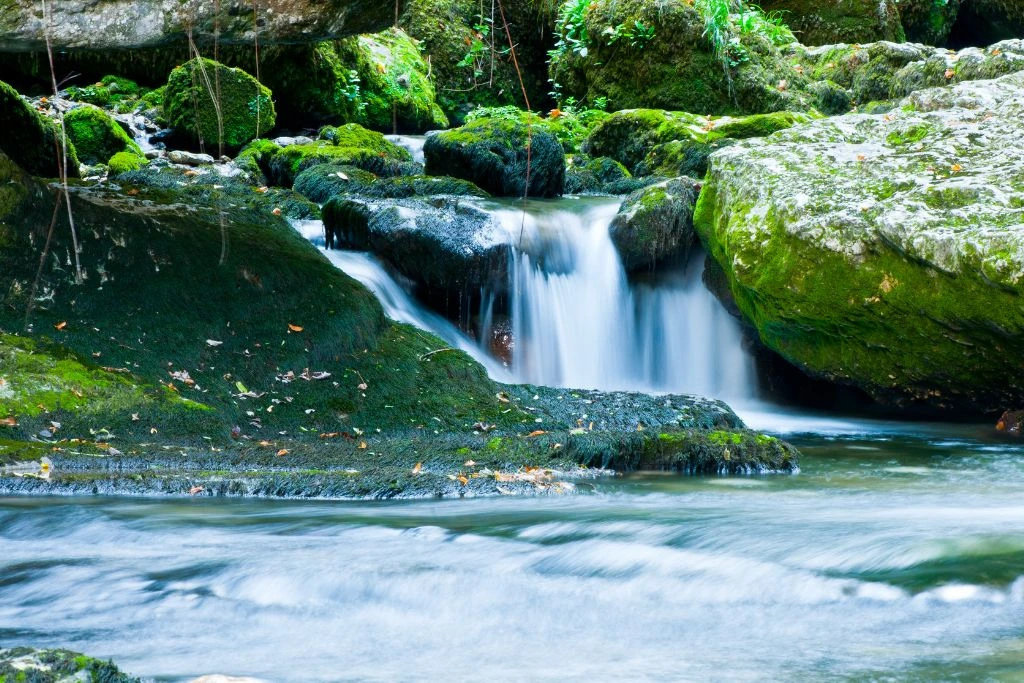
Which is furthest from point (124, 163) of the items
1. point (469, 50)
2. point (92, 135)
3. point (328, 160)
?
point (469, 50)

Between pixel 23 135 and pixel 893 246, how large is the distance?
6.79 metres

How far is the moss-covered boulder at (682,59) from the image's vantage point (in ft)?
53.9

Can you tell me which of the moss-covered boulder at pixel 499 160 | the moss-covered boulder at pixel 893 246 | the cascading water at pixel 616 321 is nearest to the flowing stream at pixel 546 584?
the moss-covered boulder at pixel 893 246

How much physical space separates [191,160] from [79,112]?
4.78 ft

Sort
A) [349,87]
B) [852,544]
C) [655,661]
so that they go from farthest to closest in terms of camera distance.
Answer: [349,87] < [852,544] < [655,661]

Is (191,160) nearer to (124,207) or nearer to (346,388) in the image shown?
(124,207)

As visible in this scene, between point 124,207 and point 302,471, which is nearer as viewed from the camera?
point 302,471

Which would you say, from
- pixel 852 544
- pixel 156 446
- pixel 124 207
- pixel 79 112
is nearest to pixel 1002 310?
pixel 852 544

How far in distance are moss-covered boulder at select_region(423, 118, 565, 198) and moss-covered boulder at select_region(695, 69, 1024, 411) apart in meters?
3.15

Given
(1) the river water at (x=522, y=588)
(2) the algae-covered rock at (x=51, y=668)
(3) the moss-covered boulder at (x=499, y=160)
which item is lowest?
(1) the river water at (x=522, y=588)

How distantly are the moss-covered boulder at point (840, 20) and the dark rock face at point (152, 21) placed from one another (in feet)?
57.8

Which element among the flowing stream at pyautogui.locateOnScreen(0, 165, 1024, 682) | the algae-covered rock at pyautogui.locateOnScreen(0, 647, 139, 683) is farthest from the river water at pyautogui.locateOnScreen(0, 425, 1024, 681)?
the algae-covered rock at pyautogui.locateOnScreen(0, 647, 139, 683)

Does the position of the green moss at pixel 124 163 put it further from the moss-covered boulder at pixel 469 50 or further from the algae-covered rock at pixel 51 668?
the algae-covered rock at pixel 51 668

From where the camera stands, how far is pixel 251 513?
4.78 metres
